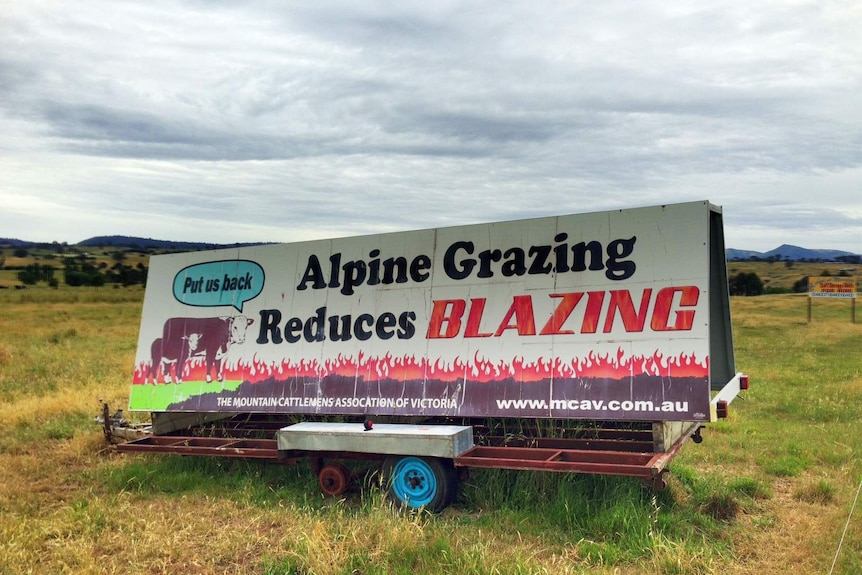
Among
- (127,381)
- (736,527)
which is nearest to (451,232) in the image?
(736,527)

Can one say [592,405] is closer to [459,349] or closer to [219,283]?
[459,349]

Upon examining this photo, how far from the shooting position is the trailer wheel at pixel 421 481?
7215 mm

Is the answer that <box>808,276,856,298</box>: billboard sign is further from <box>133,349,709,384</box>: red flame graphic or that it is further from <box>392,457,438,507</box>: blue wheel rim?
<box>392,457,438,507</box>: blue wheel rim

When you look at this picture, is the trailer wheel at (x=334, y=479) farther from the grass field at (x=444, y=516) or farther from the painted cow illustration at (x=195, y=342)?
the painted cow illustration at (x=195, y=342)

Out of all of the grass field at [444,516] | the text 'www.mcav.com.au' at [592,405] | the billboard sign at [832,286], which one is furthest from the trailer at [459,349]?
the billboard sign at [832,286]

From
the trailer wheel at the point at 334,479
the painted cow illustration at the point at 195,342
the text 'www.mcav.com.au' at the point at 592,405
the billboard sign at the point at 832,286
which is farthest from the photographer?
the billboard sign at the point at 832,286

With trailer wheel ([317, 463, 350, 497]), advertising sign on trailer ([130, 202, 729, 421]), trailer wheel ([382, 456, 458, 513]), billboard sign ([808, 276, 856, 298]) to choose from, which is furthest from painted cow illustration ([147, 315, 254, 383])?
billboard sign ([808, 276, 856, 298])

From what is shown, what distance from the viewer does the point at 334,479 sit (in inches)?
306

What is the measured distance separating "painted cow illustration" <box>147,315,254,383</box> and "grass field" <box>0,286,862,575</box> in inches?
50.6

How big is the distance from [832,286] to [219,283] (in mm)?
41403

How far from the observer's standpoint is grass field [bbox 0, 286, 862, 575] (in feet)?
19.6

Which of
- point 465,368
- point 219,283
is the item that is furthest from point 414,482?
point 219,283

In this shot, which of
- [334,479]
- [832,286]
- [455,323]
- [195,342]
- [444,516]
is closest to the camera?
[444,516]

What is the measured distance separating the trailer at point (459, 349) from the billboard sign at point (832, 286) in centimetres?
3733
